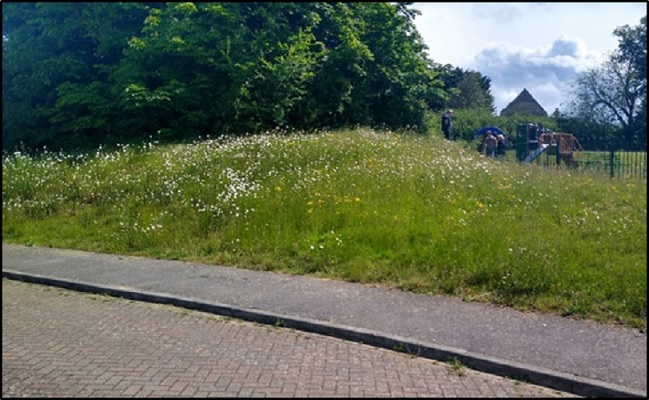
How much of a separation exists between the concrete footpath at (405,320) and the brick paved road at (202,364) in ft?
0.46

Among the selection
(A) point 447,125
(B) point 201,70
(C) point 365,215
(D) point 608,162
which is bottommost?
(C) point 365,215

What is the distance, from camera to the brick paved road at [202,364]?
3869 mm

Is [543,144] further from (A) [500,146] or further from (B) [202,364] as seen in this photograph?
(B) [202,364]

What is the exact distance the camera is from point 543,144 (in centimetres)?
1227

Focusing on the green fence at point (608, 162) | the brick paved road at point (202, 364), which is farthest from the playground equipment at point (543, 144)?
the brick paved road at point (202, 364)

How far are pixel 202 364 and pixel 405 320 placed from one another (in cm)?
197

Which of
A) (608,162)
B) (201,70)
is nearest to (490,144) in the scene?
(608,162)

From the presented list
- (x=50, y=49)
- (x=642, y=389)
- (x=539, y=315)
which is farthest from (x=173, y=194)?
(x=50, y=49)

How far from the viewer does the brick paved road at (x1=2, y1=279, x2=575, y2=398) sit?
3869 millimetres

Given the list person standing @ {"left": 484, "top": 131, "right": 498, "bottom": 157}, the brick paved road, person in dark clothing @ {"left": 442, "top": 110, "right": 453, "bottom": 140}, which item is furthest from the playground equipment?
the brick paved road

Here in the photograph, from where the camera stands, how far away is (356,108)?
59.3ft

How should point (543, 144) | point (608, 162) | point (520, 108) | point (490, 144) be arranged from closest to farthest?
point (608, 162) < point (543, 144) < point (490, 144) < point (520, 108)

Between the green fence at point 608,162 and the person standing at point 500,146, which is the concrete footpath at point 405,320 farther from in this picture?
the person standing at point 500,146

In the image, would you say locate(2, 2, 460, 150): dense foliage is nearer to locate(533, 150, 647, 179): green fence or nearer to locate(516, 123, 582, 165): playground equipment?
locate(516, 123, 582, 165): playground equipment
